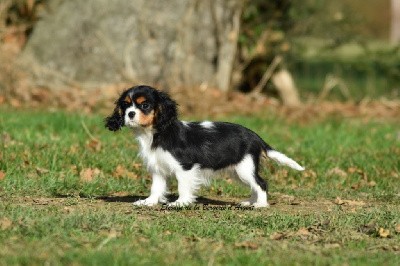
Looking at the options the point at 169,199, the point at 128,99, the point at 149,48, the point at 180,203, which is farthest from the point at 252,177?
the point at 149,48

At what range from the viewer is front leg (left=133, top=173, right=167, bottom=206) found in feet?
32.7

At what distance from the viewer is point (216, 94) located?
19.1m

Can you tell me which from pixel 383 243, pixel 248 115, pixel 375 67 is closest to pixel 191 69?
pixel 248 115

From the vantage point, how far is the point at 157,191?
32.9 ft

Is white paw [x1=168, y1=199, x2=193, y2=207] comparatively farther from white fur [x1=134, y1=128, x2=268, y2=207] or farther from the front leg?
the front leg

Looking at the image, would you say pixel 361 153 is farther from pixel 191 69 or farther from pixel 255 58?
pixel 255 58

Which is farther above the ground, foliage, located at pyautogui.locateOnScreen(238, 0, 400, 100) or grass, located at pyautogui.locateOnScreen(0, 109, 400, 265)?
foliage, located at pyautogui.locateOnScreen(238, 0, 400, 100)

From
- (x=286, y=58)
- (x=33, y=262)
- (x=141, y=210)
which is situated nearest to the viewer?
(x=33, y=262)

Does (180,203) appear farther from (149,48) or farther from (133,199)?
(149,48)

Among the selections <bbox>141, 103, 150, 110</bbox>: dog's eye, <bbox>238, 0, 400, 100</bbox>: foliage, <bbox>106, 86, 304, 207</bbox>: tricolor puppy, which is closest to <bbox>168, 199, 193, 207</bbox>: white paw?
<bbox>106, 86, 304, 207</bbox>: tricolor puppy

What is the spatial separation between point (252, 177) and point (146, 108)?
1391mm

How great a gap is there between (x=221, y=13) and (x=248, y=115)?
2.77 m

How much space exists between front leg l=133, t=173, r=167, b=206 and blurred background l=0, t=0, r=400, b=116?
24.1ft

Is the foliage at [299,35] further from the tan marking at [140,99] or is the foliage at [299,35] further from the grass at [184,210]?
the tan marking at [140,99]
